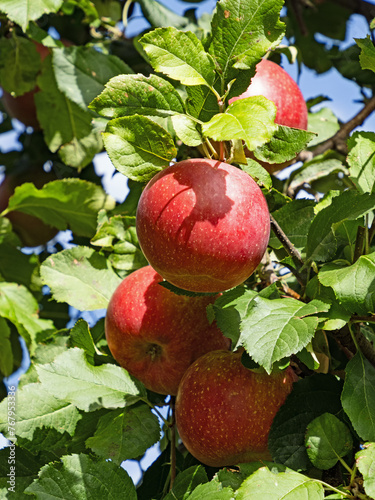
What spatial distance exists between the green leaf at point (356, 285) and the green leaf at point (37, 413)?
0.59 m

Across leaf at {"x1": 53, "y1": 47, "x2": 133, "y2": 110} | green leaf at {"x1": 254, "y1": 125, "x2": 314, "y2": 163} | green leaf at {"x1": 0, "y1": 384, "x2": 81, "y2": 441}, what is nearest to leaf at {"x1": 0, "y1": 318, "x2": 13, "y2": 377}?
green leaf at {"x1": 0, "y1": 384, "x2": 81, "y2": 441}

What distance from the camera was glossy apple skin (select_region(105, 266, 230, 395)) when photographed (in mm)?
1138

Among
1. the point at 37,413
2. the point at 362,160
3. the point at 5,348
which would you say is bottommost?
the point at 5,348

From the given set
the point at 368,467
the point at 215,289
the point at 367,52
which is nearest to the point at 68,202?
the point at 215,289

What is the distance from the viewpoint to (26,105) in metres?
1.99

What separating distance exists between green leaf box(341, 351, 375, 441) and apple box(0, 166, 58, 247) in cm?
131

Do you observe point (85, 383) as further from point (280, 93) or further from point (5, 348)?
point (280, 93)

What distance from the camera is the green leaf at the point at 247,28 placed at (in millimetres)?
827

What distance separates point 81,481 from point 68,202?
88 cm

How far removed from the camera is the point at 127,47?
1.83 meters

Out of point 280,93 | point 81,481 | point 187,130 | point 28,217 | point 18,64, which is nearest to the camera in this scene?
point 187,130

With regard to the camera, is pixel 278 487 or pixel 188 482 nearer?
pixel 278 487

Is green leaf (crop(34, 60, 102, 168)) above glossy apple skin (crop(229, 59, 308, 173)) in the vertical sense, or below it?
below

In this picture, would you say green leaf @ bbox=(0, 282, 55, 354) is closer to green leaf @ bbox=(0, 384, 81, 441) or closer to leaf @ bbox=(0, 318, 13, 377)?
leaf @ bbox=(0, 318, 13, 377)
